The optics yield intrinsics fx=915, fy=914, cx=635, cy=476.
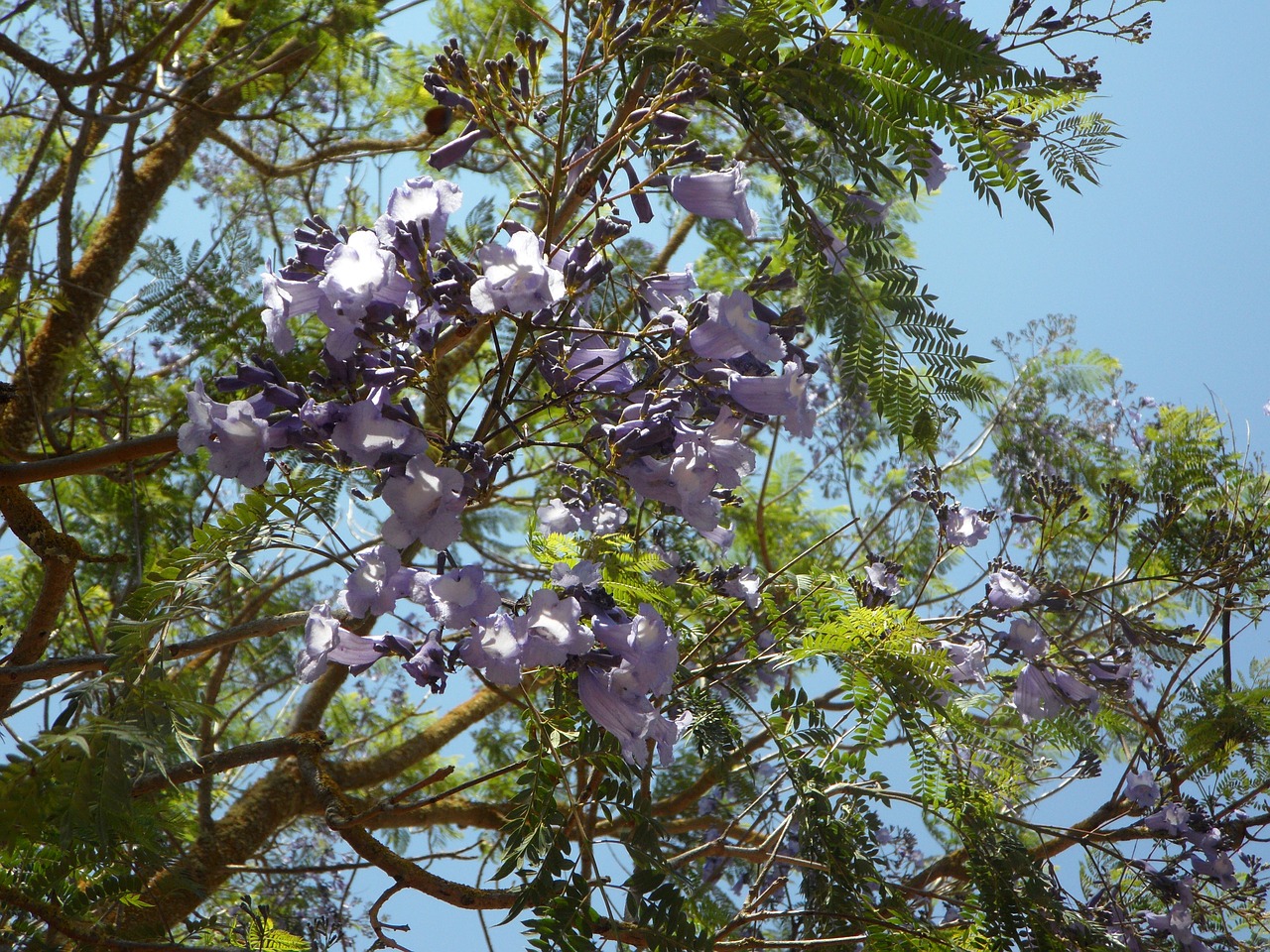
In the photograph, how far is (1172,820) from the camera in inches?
120

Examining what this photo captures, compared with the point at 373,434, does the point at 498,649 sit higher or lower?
lower

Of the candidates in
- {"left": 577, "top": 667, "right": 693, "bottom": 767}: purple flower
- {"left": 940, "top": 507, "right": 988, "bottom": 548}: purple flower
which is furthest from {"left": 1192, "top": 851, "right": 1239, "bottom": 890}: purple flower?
{"left": 577, "top": 667, "right": 693, "bottom": 767}: purple flower

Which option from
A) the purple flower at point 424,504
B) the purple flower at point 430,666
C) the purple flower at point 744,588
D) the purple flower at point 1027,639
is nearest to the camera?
the purple flower at point 424,504

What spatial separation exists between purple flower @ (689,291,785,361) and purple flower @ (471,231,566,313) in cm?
24

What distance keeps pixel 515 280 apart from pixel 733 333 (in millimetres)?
322

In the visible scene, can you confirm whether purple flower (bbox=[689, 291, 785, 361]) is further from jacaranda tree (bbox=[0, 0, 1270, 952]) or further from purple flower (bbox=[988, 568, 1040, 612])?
purple flower (bbox=[988, 568, 1040, 612])

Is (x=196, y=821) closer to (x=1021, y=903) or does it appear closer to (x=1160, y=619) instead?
(x=1021, y=903)

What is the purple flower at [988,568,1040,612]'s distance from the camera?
8.92 ft

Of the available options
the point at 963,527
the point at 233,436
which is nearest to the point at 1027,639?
the point at 963,527

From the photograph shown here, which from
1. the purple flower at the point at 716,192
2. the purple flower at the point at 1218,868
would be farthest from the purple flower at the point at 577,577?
the purple flower at the point at 1218,868

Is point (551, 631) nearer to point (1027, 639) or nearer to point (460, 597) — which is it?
point (460, 597)

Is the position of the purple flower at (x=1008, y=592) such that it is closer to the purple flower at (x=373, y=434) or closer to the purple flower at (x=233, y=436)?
the purple flower at (x=373, y=434)

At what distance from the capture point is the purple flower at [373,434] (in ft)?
4.03

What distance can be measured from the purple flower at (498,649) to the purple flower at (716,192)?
0.74 m
